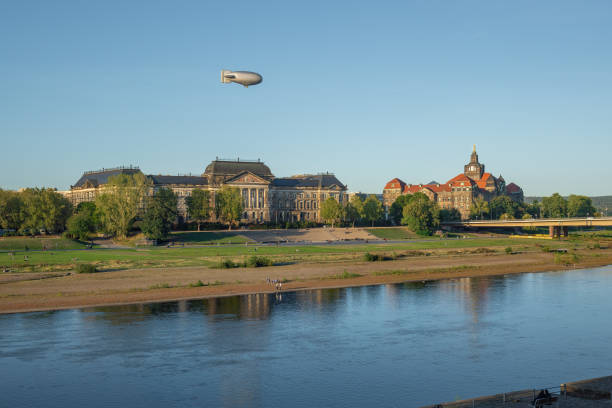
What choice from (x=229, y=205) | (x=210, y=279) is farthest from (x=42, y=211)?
(x=210, y=279)

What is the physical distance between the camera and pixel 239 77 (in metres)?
55.7

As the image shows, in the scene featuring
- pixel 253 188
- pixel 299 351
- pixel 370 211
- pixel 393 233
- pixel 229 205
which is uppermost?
pixel 253 188

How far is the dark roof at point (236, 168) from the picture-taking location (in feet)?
561

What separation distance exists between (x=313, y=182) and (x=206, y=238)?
2713 inches

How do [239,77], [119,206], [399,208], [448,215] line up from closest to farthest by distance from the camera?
[239,77], [119,206], [399,208], [448,215]

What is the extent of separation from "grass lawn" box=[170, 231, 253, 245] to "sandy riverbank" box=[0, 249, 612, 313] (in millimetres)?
43319

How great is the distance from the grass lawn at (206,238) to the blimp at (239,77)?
219 feet

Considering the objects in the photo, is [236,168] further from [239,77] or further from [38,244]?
[239,77]

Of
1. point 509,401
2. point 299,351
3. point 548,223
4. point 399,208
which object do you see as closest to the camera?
point 509,401

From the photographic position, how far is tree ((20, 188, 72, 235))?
395 feet

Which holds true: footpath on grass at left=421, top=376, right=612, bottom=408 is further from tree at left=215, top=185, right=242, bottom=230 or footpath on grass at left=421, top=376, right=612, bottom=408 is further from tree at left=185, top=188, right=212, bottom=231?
tree at left=215, top=185, right=242, bottom=230

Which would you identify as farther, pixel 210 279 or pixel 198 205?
pixel 198 205

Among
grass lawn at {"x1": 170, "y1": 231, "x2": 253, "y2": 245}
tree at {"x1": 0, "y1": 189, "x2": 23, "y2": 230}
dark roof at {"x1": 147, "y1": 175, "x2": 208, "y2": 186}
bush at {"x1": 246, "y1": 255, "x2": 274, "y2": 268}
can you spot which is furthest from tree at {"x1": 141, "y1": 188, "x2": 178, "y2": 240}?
dark roof at {"x1": 147, "y1": 175, "x2": 208, "y2": 186}

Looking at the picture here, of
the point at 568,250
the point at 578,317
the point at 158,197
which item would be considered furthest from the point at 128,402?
the point at 568,250
